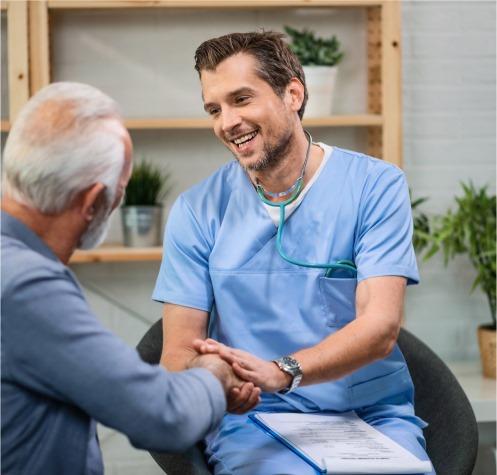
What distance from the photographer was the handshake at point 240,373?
151 centimetres

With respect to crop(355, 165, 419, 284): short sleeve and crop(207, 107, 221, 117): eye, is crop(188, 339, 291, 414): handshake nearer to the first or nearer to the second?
crop(355, 165, 419, 284): short sleeve

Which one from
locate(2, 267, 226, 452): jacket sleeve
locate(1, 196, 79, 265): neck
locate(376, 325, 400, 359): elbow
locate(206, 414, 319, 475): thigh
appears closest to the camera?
locate(2, 267, 226, 452): jacket sleeve

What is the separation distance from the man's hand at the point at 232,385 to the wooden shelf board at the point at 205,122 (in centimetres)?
132

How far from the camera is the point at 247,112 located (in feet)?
6.11

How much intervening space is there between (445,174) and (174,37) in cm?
107

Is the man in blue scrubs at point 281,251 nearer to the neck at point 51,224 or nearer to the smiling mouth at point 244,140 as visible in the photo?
the smiling mouth at point 244,140

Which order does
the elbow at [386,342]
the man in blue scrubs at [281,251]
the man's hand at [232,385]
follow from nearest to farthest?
the man's hand at [232,385] < the elbow at [386,342] < the man in blue scrubs at [281,251]

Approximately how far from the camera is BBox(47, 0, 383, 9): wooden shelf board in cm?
276

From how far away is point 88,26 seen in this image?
2.97 meters

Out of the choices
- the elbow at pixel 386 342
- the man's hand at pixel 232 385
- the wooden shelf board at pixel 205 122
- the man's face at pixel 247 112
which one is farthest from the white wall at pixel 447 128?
the man's hand at pixel 232 385

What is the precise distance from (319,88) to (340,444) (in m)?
1.53

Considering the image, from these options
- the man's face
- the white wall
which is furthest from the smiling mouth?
the white wall

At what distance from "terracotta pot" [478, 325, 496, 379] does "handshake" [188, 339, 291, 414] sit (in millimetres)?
1418

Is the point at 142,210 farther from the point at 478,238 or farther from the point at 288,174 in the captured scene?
the point at 478,238
